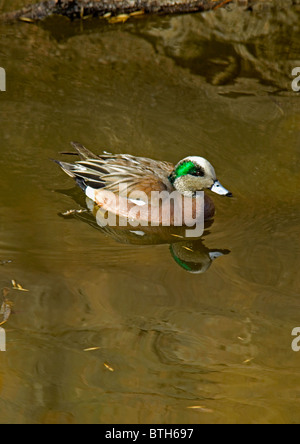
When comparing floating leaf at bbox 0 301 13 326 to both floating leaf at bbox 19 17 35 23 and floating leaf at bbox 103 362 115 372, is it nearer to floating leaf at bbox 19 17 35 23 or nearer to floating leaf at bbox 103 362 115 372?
floating leaf at bbox 103 362 115 372

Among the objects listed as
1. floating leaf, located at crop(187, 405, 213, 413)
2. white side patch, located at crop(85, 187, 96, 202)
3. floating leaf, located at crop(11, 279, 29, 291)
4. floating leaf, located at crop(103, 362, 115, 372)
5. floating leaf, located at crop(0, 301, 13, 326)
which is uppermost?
white side patch, located at crop(85, 187, 96, 202)

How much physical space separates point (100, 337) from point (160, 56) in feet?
17.2

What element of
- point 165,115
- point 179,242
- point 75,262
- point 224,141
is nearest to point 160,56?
point 165,115

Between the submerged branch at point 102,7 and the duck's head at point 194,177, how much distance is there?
3.86 meters

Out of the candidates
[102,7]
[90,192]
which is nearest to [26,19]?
[102,7]

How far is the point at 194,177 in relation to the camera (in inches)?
289

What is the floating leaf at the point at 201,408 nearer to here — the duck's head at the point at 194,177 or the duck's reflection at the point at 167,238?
the duck's reflection at the point at 167,238

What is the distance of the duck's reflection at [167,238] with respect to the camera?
666 centimetres

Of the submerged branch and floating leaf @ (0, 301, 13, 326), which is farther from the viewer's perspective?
the submerged branch

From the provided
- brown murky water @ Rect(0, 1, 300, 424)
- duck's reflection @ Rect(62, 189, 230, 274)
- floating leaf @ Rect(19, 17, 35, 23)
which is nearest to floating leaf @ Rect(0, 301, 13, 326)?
brown murky water @ Rect(0, 1, 300, 424)

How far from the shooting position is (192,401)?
4918 mm

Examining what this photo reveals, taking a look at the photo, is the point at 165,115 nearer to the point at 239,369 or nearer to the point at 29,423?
the point at 239,369

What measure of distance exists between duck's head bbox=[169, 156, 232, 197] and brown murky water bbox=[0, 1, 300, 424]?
0.34m

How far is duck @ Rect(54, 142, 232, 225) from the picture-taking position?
23.9 ft
